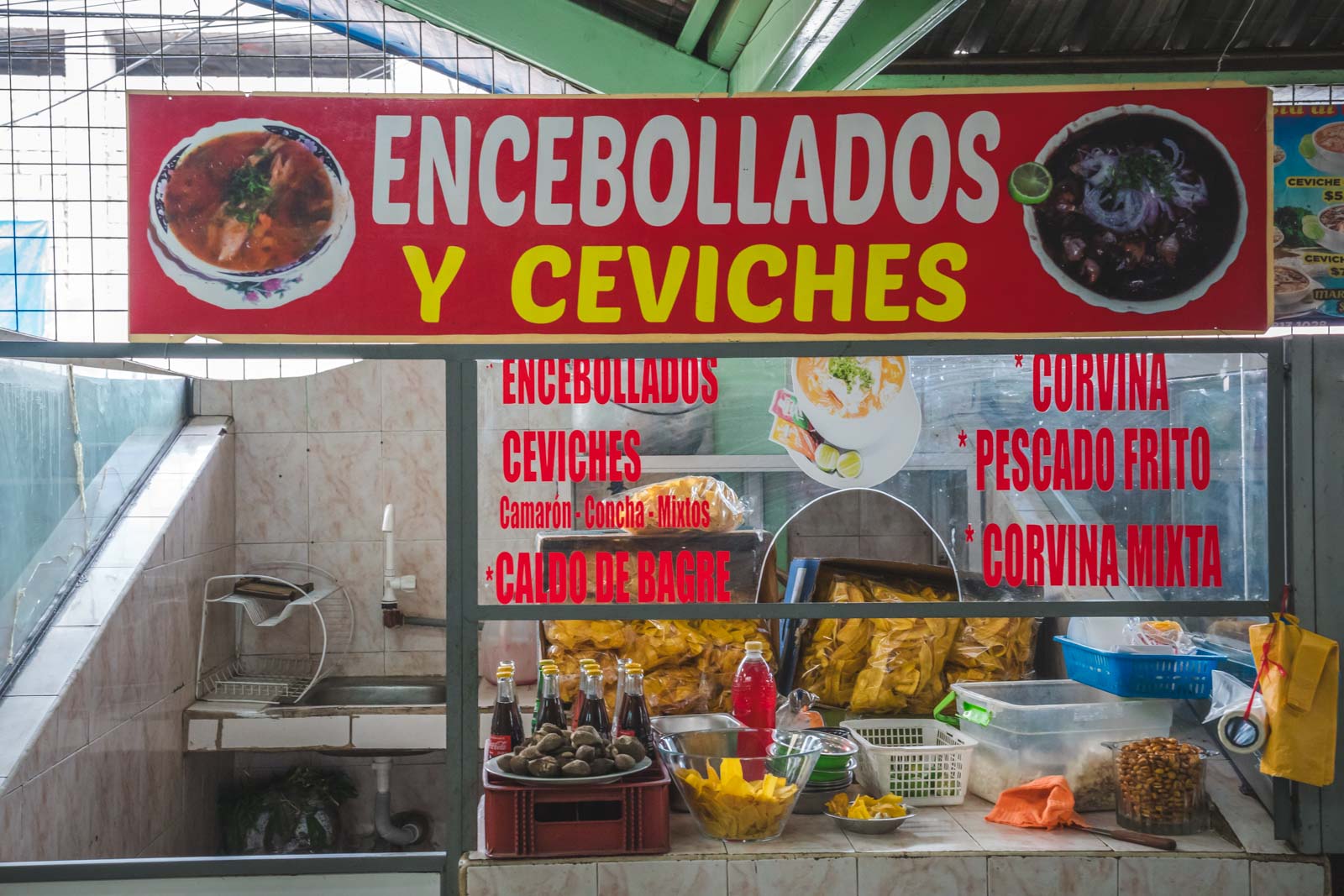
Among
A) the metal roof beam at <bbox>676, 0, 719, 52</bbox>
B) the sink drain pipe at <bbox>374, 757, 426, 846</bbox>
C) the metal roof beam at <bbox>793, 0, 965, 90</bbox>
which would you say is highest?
the metal roof beam at <bbox>676, 0, 719, 52</bbox>

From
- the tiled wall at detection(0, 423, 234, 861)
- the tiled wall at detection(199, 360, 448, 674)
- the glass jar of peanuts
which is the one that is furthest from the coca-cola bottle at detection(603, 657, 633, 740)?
the tiled wall at detection(199, 360, 448, 674)

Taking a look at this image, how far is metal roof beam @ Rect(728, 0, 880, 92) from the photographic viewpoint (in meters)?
2.94

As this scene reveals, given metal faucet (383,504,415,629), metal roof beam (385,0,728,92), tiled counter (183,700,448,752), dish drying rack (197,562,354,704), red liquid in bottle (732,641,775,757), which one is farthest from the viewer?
metal faucet (383,504,415,629)

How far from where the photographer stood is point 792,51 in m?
3.27

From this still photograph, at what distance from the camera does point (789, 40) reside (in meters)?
3.20

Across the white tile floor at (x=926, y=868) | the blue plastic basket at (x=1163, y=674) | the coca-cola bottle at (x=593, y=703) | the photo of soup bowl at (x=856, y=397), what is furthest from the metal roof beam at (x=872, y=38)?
the white tile floor at (x=926, y=868)

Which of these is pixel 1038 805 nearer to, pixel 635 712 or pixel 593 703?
pixel 635 712

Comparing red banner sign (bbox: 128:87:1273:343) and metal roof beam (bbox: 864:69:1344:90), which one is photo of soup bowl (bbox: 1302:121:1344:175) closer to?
metal roof beam (bbox: 864:69:1344:90)

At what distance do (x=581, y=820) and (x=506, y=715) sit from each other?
34 cm

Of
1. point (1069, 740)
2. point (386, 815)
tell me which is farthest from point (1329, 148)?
point (386, 815)

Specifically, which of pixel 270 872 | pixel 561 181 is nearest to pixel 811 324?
pixel 561 181

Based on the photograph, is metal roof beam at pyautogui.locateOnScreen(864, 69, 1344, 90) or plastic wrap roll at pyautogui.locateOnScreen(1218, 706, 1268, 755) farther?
metal roof beam at pyautogui.locateOnScreen(864, 69, 1344, 90)

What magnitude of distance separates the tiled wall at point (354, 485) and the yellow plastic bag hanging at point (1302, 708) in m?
4.06

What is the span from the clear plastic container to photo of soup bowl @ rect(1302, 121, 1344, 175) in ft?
8.79
